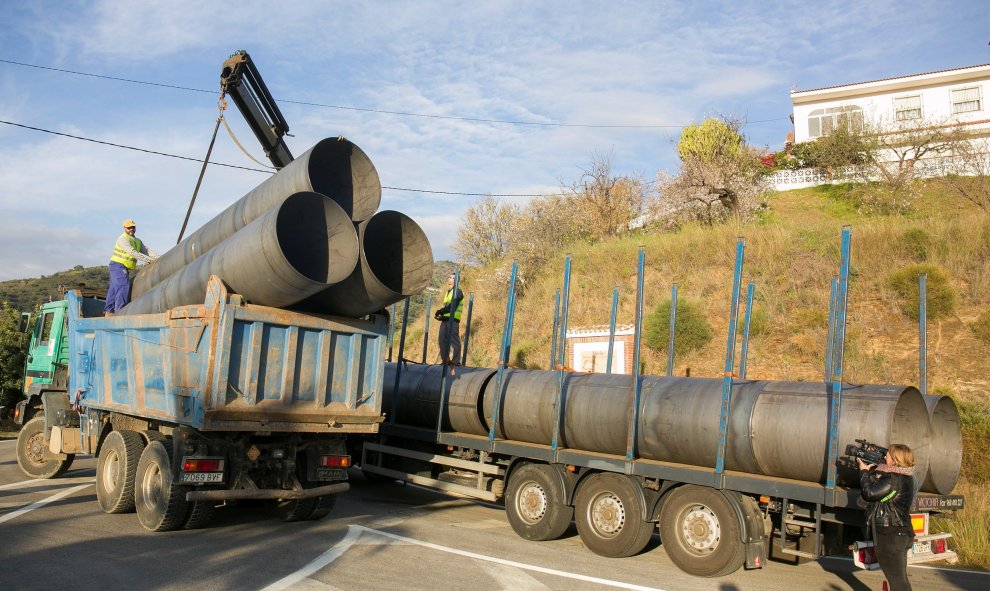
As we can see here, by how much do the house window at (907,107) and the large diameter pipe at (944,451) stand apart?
96.8 feet

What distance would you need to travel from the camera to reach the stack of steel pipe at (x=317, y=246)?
7832 mm

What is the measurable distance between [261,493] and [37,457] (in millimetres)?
6422

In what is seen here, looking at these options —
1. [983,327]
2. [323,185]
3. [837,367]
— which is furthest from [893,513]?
[983,327]

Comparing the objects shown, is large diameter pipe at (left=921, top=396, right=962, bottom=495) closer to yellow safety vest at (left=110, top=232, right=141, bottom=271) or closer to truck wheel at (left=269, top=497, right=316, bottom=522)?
truck wheel at (left=269, top=497, right=316, bottom=522)

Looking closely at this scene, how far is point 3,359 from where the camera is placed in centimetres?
2256

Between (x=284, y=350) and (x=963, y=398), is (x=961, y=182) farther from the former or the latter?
(x=284, y=350)

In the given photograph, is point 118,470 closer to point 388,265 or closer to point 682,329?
point 388,265

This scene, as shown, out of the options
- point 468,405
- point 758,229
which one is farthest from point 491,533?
point 758,229

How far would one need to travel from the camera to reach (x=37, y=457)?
40.8ft

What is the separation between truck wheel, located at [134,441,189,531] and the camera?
8234 mm

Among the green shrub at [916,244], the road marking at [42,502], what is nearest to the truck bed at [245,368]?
the road marking at [42,502]

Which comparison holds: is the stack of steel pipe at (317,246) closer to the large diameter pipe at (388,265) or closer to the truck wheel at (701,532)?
the large diameter pipe at (388,265)

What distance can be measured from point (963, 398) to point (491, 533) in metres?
10.1

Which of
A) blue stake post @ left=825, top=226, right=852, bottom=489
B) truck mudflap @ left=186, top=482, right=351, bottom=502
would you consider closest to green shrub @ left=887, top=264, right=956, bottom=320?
blue stake post @ left=825, top=226, right=852, bottom=489
